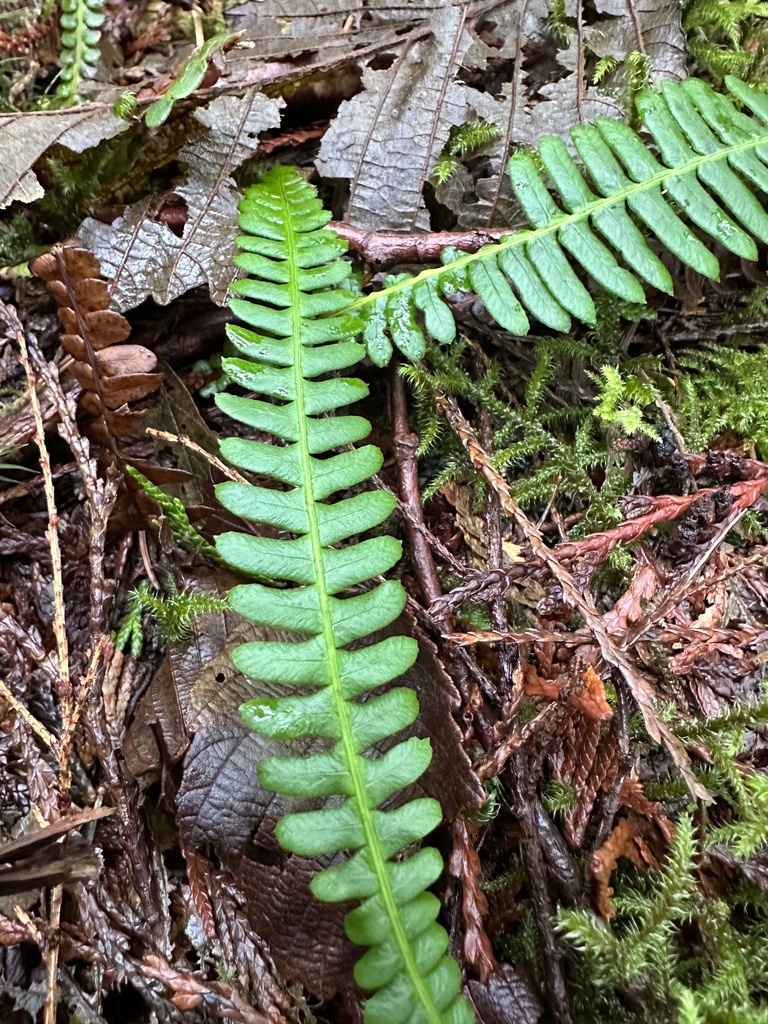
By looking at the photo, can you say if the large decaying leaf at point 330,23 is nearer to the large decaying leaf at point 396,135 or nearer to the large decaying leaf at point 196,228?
the large decaying leaf at point 396,135

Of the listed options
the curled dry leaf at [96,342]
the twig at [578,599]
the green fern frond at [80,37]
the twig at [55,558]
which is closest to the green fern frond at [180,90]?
the curled dry leaf at [96,342]

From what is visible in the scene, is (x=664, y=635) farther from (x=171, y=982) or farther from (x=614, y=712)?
(x=171, y=982)

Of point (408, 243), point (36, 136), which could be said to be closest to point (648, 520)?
point (408, 243)

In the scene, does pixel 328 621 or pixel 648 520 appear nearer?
pixel 328 621

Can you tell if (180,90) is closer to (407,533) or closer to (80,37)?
(80,37)

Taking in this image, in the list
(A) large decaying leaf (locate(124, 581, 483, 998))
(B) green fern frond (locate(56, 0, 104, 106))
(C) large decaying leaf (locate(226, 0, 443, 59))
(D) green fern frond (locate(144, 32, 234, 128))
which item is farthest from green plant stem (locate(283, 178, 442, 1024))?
(B) green fern frond (locate(56, 0, 104, 106))

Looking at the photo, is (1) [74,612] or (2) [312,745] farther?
(1) [74,612]

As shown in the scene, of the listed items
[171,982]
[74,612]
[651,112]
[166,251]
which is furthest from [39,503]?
[651,112]
